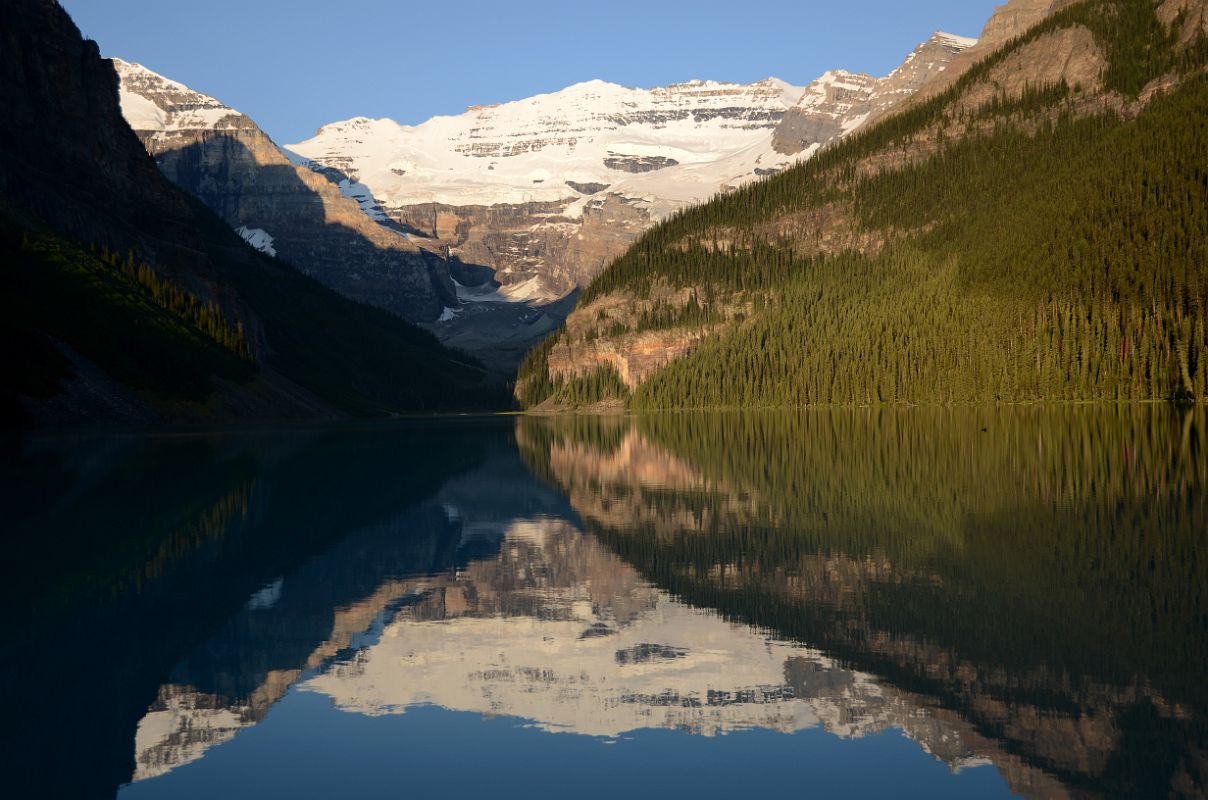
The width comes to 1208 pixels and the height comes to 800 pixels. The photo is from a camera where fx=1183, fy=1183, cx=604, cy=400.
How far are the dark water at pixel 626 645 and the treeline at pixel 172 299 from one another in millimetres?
147757

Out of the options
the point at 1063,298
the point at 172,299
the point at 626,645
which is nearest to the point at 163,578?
the point at 626,645

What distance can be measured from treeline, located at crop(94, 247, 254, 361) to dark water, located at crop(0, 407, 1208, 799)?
485 ft

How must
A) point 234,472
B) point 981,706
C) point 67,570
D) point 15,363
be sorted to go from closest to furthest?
1. point 981,706
2. point 67,570
3. point 234,472
4. point 15,363

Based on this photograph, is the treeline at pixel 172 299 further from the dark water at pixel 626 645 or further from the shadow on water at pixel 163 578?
the dark water at pixel 626 645

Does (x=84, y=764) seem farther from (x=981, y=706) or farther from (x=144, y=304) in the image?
(x=144, y=304)

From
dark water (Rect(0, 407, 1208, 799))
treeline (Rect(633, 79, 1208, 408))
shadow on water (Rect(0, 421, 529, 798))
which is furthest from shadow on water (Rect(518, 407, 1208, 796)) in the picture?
treeline (Rect(633, 79, 1208, 408))

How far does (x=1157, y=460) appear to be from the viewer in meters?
52.8

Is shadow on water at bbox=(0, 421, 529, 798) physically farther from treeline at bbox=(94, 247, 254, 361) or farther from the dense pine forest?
treeline at bbox=(94, 247, 254, 361)

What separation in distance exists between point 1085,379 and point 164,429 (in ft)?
348

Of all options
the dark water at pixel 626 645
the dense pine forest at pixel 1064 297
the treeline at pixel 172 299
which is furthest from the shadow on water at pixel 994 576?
the treeline at pixel 172 299

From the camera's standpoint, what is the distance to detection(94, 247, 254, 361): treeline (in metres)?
183

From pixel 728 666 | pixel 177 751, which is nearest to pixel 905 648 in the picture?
pixel 728 666

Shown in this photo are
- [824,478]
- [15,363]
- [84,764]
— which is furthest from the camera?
[15,363]

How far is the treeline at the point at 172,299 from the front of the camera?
183 metres
